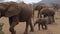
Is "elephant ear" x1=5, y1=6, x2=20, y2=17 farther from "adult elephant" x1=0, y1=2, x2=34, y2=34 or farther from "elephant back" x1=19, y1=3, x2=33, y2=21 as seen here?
"elephant back" x1=19, y1=3, x2=33, y2=21

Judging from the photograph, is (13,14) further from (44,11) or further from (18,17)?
(44,11)

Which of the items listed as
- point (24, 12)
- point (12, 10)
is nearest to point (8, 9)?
point (12, 10)

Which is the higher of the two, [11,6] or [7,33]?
[11,6]

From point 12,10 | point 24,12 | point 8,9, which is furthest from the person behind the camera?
point 24,12

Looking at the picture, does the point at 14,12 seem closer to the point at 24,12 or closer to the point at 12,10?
the point at 12,10

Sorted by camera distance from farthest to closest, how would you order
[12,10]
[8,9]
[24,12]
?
1. [24,12]
2. [12,10]
3. [8,9]

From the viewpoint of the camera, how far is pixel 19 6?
28.0ft

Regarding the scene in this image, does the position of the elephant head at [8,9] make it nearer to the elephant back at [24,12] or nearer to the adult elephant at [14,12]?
the adult elephant at [14,12]

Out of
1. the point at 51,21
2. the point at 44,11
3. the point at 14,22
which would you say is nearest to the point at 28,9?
the point at 14,22

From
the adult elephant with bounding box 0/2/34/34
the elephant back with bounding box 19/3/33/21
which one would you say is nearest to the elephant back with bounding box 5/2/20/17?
the adult elephant with bounding box 0/2/34/34

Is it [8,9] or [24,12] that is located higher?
[8,9]

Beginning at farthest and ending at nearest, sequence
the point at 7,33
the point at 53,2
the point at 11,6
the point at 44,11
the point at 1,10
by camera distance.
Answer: the point at 53,2, the point at 44,11, the point at 7,33, the point at 11,6, the point at 1,10

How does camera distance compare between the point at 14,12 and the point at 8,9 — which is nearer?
the point at 8,9

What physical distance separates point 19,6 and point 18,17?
0.41 m
